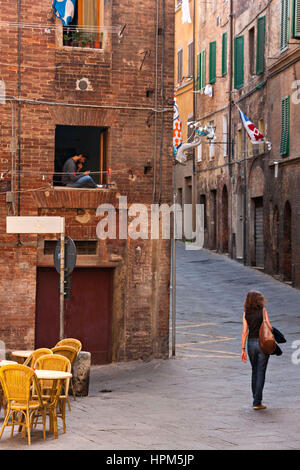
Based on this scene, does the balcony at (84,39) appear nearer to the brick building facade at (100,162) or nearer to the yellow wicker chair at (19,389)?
the brick building facade at (100,162)

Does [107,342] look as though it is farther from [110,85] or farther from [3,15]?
[3,15]

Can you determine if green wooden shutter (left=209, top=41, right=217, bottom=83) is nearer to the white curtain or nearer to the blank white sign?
the white curtain

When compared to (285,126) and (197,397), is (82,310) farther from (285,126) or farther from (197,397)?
(285,126)

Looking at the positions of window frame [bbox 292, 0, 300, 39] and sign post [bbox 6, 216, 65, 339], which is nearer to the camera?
sign post [bbox 6, 216, 65, 339]

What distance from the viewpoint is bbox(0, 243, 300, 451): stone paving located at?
10453 mm

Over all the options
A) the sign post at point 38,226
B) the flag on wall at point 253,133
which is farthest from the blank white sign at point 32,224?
the flag on wall at point 253,133

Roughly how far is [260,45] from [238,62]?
3.07 meters

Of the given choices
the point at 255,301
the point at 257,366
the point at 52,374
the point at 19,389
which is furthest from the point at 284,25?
the point at 19,389

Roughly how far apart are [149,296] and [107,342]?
1.30 m

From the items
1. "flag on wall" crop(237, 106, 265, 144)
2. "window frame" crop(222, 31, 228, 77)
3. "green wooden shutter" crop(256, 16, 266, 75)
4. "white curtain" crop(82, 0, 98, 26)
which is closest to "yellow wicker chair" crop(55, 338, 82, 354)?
"white curtain" crop(82, 0, 98, 26)

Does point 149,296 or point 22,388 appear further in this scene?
point 149,296

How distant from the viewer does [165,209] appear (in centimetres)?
1908

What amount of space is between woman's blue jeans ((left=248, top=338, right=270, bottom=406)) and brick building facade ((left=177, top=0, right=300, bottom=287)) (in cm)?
1569
